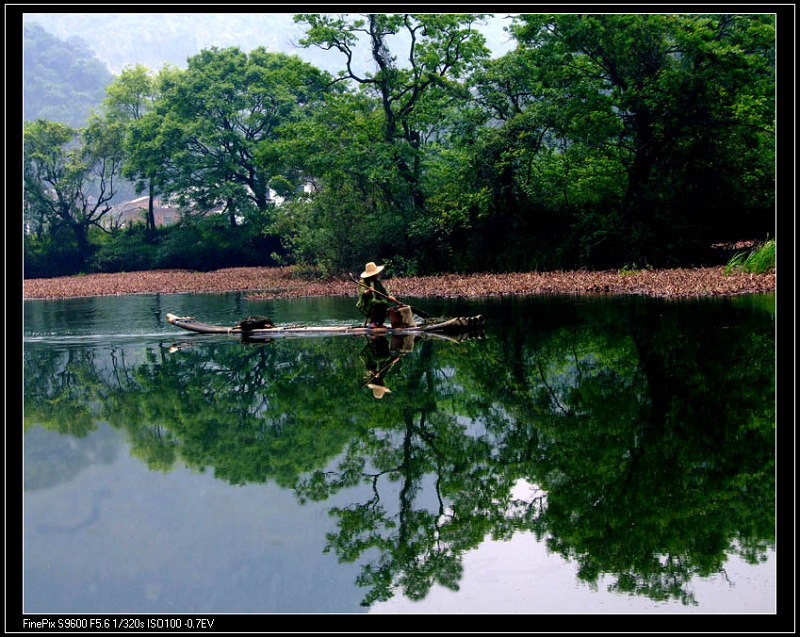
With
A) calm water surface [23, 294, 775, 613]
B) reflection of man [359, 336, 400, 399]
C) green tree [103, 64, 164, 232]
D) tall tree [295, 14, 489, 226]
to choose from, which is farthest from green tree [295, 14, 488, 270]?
green tree [103, 64, 164, 232]

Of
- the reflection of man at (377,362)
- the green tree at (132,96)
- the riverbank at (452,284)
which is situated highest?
the green tree at (132,96)

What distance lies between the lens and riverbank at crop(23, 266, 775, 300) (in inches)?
803

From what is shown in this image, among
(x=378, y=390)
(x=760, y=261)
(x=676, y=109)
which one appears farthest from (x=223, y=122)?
(x=378, y=390)

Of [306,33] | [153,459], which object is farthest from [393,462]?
[306,33]

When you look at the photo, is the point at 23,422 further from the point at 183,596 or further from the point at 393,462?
the point at 183,596

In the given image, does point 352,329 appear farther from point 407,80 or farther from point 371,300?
point 407,80

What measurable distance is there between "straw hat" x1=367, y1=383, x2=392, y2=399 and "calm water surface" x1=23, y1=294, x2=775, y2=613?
0.11 m

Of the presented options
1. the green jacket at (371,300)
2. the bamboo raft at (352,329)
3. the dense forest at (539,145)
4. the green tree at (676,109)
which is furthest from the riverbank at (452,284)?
the green jacket at (371,300)

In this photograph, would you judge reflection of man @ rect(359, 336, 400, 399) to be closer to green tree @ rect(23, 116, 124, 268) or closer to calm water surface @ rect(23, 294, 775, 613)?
calm water surface @ rect(23, 294, 775, 613)

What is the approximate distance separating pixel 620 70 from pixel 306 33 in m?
11.4

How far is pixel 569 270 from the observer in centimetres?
2703

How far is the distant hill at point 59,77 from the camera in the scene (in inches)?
5305

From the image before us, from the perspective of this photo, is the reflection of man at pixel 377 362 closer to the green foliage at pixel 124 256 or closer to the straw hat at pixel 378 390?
the straw hat at pixel 378 390

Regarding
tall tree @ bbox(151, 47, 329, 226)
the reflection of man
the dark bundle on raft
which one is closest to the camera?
the reflection of man
